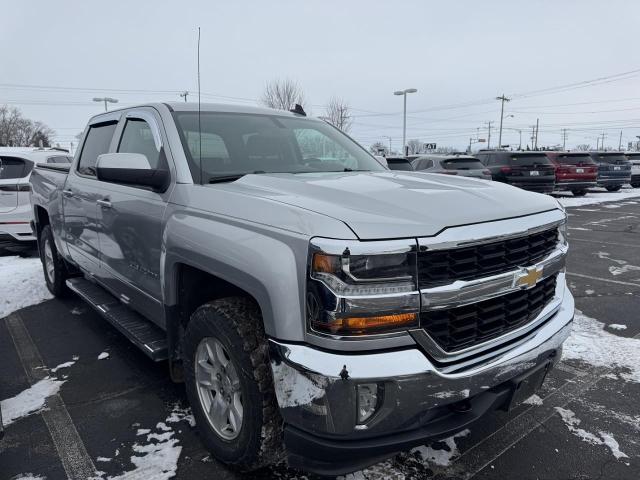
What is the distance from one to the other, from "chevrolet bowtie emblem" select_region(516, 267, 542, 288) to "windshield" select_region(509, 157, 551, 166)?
14.6m

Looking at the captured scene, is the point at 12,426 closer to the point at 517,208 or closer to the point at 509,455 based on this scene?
the point at 509,455

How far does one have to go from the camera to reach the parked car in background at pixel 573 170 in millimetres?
17703

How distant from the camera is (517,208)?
2.35 meters

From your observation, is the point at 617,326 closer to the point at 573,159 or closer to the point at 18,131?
the point at 573,159

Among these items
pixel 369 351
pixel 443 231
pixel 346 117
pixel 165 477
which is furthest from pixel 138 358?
pixel 346 117

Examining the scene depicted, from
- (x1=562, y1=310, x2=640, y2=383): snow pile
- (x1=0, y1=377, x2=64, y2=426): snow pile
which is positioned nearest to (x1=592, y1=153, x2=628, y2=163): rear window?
(x1=562, y1=310, x2=640, y2=383): snow pile

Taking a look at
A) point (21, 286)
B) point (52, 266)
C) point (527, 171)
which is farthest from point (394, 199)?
point (527, 171)

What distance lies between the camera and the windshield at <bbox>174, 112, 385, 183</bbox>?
298 cm

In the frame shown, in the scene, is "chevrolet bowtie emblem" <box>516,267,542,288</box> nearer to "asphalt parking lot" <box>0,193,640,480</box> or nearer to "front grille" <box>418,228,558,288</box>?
"front grille" <box>418,228,558,288</box>

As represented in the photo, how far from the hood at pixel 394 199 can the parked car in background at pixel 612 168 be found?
67.9ft

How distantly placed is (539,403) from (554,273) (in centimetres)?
110

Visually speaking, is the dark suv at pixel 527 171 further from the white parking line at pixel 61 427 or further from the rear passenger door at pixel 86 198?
the white parking line at pixel 61 427

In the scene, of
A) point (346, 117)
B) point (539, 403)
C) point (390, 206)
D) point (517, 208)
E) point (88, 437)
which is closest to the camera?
point (390, 206)

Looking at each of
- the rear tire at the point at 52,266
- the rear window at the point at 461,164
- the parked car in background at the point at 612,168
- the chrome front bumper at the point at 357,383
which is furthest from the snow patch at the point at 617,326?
the parked car in background at the point at 612,168
